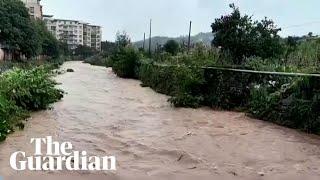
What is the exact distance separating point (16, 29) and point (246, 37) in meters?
32.1

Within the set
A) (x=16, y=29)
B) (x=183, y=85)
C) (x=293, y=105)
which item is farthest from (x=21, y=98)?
(x=16, y=29)

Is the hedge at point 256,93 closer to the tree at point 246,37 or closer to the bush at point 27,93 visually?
the tree at point 246,37

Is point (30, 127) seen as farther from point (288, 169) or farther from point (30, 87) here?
point (288, 169)

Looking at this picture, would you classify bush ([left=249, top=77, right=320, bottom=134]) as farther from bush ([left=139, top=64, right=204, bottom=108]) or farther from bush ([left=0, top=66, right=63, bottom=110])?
bush ([left=0, top=66, right=63, bottom=110])

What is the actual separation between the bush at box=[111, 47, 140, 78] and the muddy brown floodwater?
21.3m

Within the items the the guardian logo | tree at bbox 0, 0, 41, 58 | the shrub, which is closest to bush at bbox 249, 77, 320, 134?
the the guardian logo

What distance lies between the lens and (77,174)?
6.55 meters

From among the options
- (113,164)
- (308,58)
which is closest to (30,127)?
(113,164)

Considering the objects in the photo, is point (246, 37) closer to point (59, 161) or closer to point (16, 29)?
point (59, 161)

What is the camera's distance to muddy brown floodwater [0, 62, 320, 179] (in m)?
7.21

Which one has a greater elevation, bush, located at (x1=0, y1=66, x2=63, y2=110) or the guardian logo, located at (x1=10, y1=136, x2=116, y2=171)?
bush, located at (x1=0, y1=66, x2=63, y2=110)

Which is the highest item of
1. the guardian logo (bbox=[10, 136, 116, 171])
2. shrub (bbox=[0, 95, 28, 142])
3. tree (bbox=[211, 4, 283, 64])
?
tree (bbox=[211, 4, 283, 64])

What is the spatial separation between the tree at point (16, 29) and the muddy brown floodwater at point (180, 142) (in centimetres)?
3415

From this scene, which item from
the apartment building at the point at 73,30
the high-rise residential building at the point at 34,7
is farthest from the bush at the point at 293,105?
the apartment building at the point at 73,30
